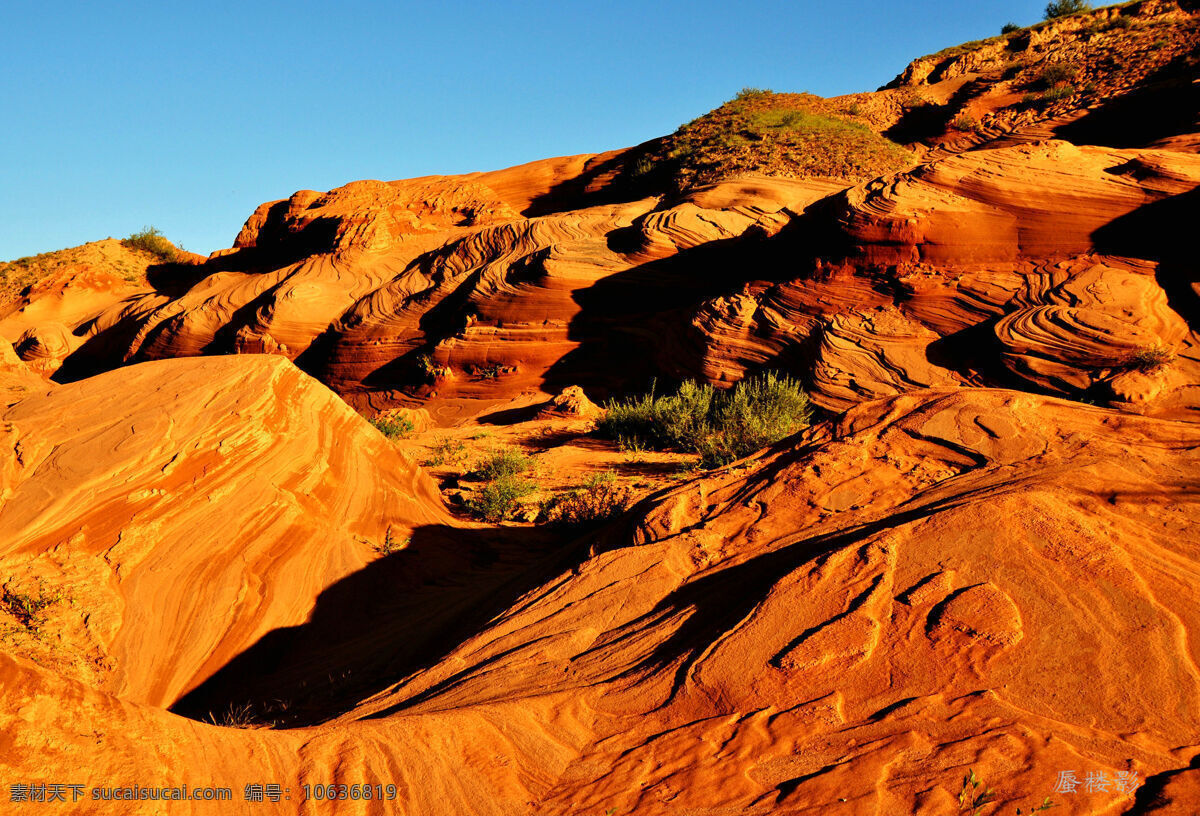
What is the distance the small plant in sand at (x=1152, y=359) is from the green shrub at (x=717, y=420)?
4430 millimetres

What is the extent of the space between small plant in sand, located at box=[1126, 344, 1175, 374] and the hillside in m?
0.04

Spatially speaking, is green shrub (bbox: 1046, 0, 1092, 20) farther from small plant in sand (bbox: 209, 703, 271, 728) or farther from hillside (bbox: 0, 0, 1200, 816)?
small plant in sand (bbox: 209, 703, 271, 728)

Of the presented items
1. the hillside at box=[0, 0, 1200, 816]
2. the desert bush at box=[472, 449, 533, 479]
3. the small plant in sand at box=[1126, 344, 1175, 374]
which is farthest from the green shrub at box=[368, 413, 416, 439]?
the small plant in sand at box=[1126, 344, 1175, 374]

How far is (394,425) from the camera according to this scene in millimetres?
15242

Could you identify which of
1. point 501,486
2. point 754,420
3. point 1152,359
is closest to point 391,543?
point 501,486

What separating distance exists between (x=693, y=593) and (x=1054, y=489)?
1.94 meters

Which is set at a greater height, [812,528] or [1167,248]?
[1167,248]

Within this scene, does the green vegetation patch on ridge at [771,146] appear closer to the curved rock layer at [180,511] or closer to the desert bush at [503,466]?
the desert bush at [503,466]

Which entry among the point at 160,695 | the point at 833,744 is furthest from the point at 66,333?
the point at 833,744

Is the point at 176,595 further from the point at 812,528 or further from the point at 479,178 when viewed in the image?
the point at 479,178

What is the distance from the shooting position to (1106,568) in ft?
11.1

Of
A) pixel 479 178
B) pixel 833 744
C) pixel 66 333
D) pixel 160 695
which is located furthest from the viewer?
pixel 479 178

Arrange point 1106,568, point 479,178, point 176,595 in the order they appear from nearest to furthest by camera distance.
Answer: point 1106,568 → point 176,595 → point 479,178

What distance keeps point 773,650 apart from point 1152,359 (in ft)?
32.3
